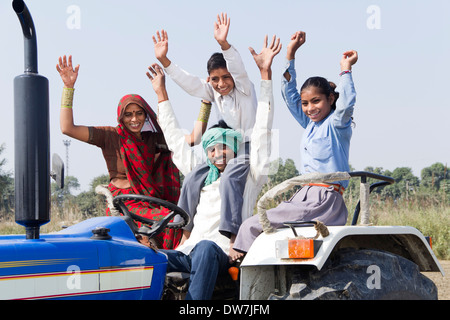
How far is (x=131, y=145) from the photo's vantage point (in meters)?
4.80

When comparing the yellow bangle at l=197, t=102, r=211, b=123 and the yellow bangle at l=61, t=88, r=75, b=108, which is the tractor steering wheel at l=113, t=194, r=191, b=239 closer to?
the yellow bangle at l=197, t=102, r=211, b=123

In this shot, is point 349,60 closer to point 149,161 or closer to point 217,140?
point 217,140

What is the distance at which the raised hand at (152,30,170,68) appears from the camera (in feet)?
15.4

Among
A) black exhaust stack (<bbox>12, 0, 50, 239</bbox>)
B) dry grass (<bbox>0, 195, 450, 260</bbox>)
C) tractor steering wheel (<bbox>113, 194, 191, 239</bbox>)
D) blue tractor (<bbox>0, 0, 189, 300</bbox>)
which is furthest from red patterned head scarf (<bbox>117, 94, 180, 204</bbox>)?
dry grass (<bbox>0, 195, 450, 260</bbox>)

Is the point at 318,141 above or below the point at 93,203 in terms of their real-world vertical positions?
above

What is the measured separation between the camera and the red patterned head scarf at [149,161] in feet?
15.5

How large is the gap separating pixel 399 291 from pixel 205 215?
1.34 meters

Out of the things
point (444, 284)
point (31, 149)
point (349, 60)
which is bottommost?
point (444, 284)

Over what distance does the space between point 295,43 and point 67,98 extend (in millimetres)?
1917

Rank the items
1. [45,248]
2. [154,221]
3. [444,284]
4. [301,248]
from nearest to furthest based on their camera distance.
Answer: [45,248], [301,248], [154,221], [444,284]

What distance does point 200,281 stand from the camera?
3.21 meters

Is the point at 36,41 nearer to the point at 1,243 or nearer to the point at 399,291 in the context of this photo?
the point at 1,243

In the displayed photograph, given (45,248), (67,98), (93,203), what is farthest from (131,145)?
(93,203)

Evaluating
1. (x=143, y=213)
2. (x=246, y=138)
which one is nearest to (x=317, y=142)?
(x=246, y=138)
